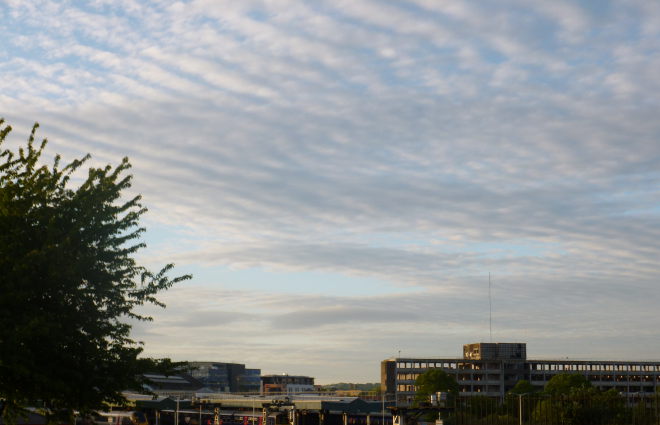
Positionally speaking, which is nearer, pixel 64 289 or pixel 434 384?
pixel 64 289

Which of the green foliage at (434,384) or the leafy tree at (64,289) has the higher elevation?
the leafy tree at (64,289)

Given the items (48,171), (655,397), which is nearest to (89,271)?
(48,171)

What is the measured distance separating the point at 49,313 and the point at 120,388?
3.94 m

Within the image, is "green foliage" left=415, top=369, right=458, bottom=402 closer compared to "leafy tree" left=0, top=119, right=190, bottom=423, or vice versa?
"leafy tree" left=0, top=119, right=190, bottom=423

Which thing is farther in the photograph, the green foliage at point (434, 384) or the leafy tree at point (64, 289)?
the green foliage at point (434, 384)

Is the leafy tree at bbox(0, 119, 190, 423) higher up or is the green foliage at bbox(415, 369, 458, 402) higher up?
the leafy tree at bbox(0, 119, 190, 423)

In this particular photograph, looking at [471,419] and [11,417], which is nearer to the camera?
[11,417]

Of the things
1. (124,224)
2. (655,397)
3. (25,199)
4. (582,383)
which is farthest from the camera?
(582,383)

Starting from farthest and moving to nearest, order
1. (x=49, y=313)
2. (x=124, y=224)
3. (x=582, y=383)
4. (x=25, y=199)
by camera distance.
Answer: (x=582, y=383)
(x=124, y=224)
(x=25, y=199)
(x=49, y=313)

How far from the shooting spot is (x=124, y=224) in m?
27.2

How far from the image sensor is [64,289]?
992 inches

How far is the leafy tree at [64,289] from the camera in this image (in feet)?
76.7

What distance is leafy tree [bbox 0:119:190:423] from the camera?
23.4 meters

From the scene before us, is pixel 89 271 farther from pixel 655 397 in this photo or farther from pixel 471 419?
pixel 655 397
